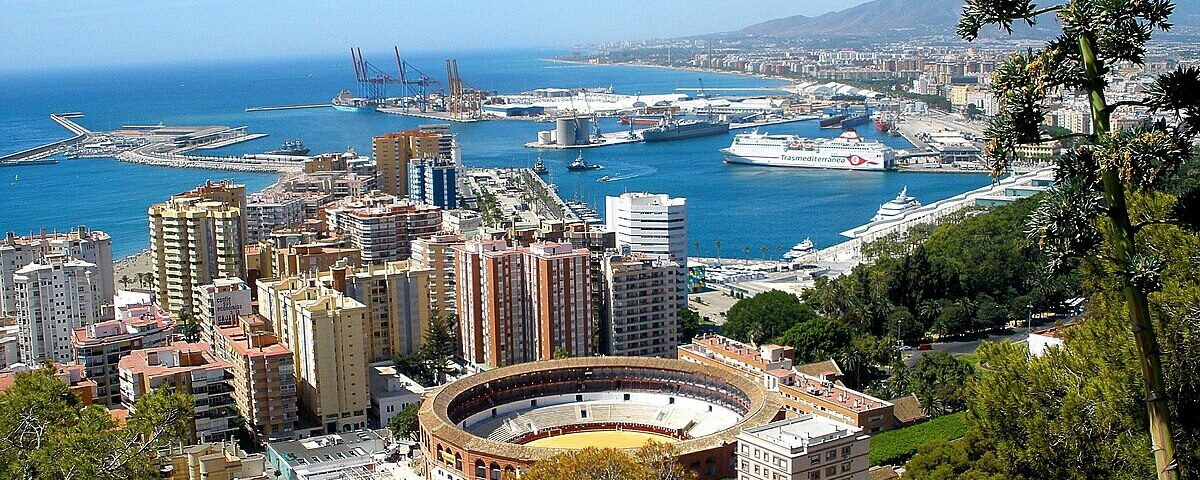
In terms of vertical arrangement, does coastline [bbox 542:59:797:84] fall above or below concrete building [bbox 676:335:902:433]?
above

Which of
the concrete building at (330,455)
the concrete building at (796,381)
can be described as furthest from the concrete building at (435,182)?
the concrete building at (330,455)

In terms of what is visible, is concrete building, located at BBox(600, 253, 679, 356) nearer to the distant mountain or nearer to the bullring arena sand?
the bullring arena sand

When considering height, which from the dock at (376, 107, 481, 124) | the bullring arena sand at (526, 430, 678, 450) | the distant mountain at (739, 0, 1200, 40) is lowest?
the bullring arena sand at (526, 430, 678, 450)

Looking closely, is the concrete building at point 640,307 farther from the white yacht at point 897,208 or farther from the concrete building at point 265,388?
the white yacht at point 897,208

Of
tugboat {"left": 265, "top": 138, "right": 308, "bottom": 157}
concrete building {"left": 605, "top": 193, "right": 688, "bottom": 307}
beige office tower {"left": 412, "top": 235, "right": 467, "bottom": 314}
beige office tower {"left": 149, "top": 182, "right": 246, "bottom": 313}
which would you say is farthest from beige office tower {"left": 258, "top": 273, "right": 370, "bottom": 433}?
tugboat {"left": 265, "top": 138, "right": 308, "bottom": 157}

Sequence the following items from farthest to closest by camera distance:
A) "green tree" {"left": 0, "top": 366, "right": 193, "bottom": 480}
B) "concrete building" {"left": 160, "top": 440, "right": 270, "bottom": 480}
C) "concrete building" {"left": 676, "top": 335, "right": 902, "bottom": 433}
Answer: "concrete building" {"left": 676, "top": 335, "right": 902, "bottom": 433} → "concrete building" {"left": 160, "top": 440, "right": 270, "bottom": 480} → "green tree" {"left": 0, "top": 366, "right": 193, "bottom": 480}
